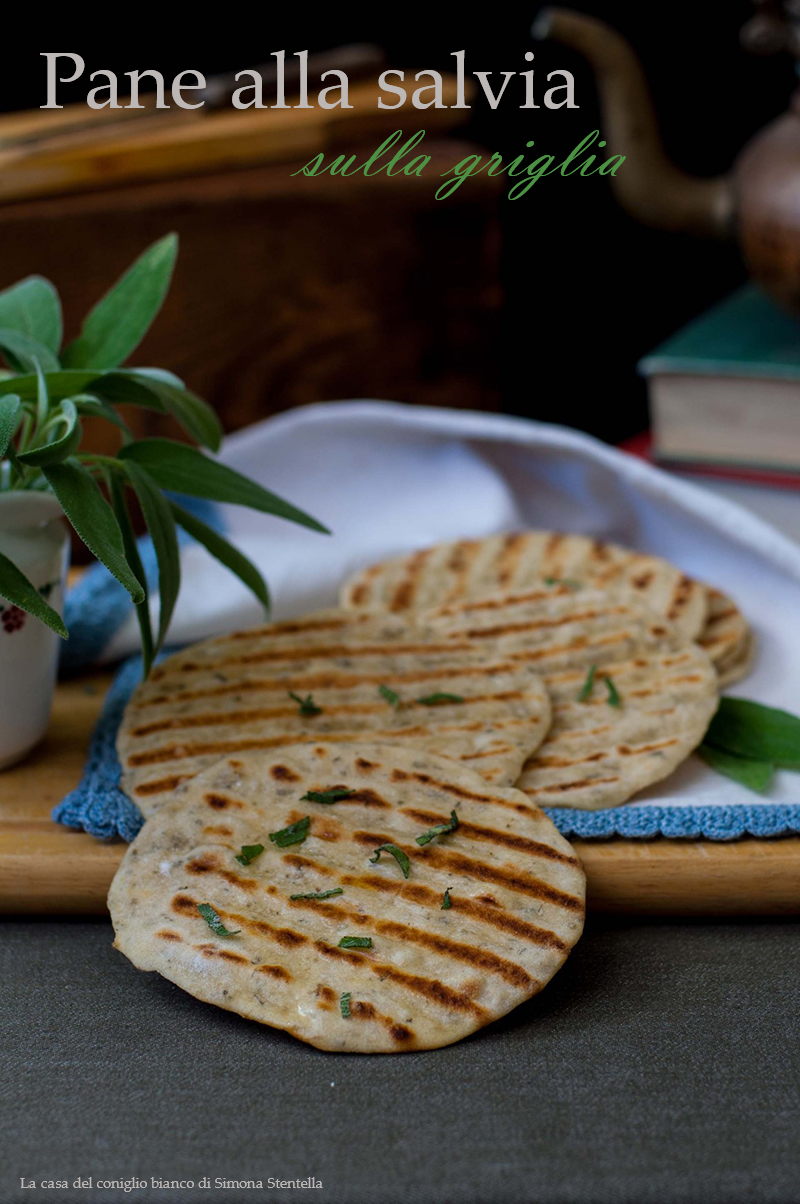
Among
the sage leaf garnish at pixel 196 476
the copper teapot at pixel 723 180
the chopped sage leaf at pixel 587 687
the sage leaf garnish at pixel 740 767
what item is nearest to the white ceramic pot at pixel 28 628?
the sage leaf garnish at pixel 196 476

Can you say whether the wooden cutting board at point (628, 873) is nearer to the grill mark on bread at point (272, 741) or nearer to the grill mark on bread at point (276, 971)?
the grill mark on bread at point (272, 741)

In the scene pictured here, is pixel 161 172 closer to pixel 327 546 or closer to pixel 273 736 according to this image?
pixel 327 546

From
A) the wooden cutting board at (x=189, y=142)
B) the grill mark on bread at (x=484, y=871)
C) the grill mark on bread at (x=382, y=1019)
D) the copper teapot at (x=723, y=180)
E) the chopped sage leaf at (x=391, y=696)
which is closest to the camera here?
the grill mark on bread at (x=382, y=1019)

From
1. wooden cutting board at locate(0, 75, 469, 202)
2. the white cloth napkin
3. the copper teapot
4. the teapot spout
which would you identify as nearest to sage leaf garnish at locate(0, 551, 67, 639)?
the white cloth napkin

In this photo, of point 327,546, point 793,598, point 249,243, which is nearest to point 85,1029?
point 327,546

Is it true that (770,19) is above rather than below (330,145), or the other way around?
above

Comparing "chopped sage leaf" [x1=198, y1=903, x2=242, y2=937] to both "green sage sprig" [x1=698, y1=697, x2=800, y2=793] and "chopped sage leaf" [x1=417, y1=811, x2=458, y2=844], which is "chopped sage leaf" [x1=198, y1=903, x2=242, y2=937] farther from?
"green sage sprig" [x1=698, y1=697, x2=800, y2=793]

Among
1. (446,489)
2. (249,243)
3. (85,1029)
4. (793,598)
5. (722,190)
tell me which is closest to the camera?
(85,1029)

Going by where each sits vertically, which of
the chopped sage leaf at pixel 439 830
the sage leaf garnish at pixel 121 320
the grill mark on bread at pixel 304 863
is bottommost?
the grill mark on bread at pixel 304 863
